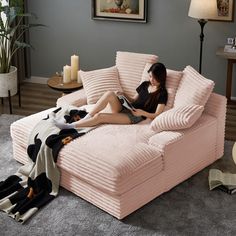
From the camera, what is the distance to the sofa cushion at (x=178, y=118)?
13.3ft

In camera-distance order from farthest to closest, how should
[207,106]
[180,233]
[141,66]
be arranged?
[141,66] < [207,106] < [180,233]

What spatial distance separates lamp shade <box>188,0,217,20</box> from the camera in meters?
5.40

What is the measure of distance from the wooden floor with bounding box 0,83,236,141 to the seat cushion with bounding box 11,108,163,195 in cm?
152

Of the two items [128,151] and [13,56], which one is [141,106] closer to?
[128,151]

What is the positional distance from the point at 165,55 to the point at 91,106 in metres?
1.70

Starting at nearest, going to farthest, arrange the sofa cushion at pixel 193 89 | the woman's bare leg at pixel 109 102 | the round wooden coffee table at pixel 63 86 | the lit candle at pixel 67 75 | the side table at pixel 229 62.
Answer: the sofa cushion at pixel 193 89 → the woman's bare leg at pixel 109 102 → the round wooden coffee table at pixel 63 86 → the lit candle at pixel 67 75 → the side table at pixel 229 62

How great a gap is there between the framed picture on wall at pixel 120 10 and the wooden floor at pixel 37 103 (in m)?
1.10

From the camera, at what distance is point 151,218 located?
377 centimetres

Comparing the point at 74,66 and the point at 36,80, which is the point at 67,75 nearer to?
the point at 74,66

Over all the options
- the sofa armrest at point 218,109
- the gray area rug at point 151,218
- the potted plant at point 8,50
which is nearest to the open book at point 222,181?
the gray area rug at point 151,218

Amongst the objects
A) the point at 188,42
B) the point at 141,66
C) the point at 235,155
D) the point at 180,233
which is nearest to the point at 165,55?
the point at 188,42

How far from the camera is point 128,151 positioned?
3844mm

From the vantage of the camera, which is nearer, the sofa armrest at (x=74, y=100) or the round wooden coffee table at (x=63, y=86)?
the sofa armrest at (x=74, y=100)

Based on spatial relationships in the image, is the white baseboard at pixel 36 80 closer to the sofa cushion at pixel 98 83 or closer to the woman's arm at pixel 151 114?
the sofa cushion at pixel 98 83
